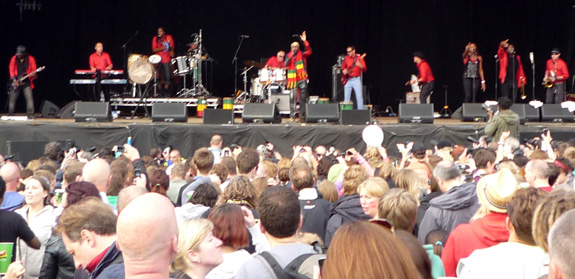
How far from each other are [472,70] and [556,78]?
1.84 meters

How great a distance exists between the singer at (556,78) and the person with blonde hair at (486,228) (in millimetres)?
13538

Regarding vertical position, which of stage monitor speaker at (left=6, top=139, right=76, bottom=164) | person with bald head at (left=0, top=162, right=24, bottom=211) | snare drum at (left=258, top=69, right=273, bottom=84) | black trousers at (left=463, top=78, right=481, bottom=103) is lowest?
stage monitor speaker at (left=6, top=139, right=76, bottom=164)

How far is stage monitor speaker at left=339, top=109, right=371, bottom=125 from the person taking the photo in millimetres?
14398

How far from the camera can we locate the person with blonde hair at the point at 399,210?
397cm

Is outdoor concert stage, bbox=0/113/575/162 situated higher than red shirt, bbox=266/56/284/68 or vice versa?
red shirt, bbox=266/56/284/68

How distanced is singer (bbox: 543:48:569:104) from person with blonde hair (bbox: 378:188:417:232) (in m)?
13.7

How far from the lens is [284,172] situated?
6750mm

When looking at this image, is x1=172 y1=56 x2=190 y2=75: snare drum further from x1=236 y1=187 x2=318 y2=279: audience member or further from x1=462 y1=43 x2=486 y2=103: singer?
x1=236 y1=187 x2=318 y2=279: audience member

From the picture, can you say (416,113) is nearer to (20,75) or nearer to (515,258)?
(20,75)

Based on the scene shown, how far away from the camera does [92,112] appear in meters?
14.7

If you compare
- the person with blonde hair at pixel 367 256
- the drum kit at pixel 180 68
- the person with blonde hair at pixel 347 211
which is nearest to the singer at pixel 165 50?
the drum kit at pixel 180 68

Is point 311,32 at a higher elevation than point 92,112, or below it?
higher

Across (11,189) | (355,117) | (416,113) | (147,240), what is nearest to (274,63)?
(355,117)

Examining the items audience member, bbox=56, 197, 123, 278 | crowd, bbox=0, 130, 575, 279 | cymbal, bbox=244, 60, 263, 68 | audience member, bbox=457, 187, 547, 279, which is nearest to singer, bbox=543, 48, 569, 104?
cymbal, bbox=244, 60, 263, 68
